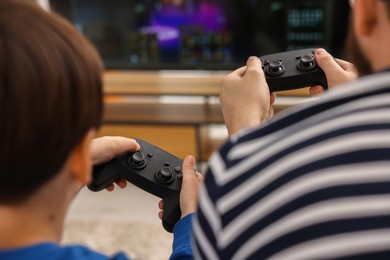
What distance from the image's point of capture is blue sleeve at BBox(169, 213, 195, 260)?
71 centimetres

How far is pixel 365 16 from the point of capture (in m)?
0.47

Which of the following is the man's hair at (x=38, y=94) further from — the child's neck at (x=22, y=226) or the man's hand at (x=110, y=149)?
the man's hand at (x=110, y=149)

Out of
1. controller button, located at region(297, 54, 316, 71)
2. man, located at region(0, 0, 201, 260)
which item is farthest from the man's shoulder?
controller button, located at region(297, 54, 316, 71)

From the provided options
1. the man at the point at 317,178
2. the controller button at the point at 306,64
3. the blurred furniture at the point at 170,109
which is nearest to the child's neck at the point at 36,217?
the man at the point at 317,178

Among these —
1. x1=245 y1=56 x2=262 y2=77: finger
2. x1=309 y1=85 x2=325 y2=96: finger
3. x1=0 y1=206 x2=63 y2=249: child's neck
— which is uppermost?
x1=245 y1=56 x2=262 y2=77: finger

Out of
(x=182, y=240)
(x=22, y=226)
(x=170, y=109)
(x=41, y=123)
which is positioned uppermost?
(x=41, y=123)

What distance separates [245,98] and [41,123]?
33 centimetres

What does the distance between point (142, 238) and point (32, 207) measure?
1611mm

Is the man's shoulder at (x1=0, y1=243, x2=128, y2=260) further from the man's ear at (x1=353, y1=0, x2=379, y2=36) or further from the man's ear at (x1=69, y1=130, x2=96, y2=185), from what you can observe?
the man's ear at (x1=353, y1=0, x2=379, y2=36)

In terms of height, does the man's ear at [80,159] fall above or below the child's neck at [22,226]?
above

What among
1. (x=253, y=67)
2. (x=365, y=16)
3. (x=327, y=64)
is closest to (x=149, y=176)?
(x=253, y=67)

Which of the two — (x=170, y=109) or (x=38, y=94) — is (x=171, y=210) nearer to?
(x=38, y=94)

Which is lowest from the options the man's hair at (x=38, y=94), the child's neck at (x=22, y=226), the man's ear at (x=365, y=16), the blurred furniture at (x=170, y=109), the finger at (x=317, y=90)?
the blurred furniture at (x=170, y=109)

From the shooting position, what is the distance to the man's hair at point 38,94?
0.50 metres
